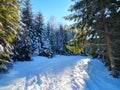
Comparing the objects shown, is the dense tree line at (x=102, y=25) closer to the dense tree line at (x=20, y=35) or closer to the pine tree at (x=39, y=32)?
the dense tree line at (x=20, y=35)

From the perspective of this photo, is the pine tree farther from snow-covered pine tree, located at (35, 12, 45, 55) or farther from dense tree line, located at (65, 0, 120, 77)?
dense tree line, located at (65, 0, 120, 77)

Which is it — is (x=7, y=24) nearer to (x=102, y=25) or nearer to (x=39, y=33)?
(x=102, y=25)

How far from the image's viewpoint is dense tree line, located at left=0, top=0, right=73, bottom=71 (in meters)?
16.3

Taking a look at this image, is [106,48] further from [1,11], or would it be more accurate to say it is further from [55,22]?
[55,22]

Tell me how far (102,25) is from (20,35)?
61.4 ft

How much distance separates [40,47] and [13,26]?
29111 mm

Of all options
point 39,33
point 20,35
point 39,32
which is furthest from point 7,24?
point 39,32

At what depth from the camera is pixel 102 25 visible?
47.4 feet

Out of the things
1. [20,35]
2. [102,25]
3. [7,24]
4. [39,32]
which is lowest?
[20,35]

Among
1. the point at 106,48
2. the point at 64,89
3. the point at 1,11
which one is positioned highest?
the point at 1,11

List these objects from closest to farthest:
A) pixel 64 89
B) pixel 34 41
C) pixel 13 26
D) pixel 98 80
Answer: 1. pixel 64 89
2. pixel 98 80
3. pixel 13 26
4. pixel 34 41

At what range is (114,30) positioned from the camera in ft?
47.0

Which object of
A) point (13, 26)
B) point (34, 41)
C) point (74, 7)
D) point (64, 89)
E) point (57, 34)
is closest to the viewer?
point (64, 89)

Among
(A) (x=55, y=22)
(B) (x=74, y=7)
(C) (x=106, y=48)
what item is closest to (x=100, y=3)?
(B) (x=74, y=7)
